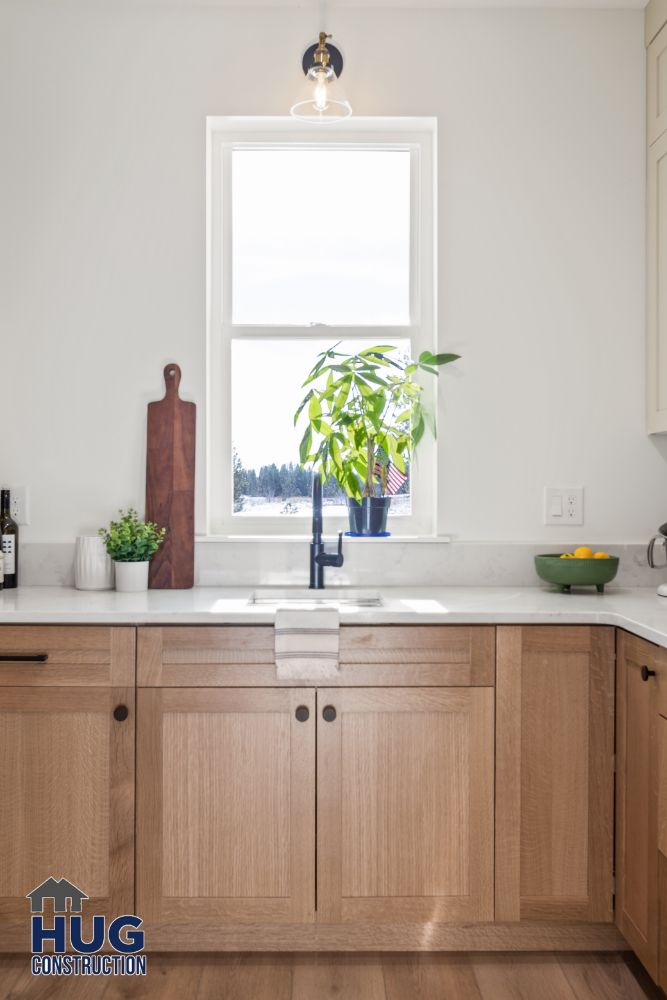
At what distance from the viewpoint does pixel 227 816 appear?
2.12 m

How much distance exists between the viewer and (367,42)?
8.87 feet

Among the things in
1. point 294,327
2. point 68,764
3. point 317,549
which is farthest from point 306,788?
point 294,327

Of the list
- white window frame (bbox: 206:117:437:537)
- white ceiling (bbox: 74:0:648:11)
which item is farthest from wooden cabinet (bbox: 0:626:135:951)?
white ceiling (bbox: 74:0:648:11)

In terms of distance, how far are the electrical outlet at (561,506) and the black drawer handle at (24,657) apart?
5.28ft

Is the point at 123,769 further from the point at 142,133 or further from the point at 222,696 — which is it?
the point at 142,133

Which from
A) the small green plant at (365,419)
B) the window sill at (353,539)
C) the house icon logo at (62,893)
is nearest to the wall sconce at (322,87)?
the small green plant at (365,419)

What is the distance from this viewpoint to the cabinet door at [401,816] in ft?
6.98

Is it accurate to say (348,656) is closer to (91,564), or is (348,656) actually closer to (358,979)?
(358,979)

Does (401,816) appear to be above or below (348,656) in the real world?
below

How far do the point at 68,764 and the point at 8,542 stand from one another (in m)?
0.81

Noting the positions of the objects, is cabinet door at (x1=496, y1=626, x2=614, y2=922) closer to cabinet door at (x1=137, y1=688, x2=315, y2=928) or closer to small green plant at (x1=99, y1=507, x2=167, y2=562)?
cabinet door at (x1=137, y1=688, x2=315, y2=928)

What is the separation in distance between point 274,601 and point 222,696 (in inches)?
17.9

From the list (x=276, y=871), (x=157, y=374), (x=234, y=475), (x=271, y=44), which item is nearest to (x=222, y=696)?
(x=276, y=871)

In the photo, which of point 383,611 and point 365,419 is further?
point 365,419
